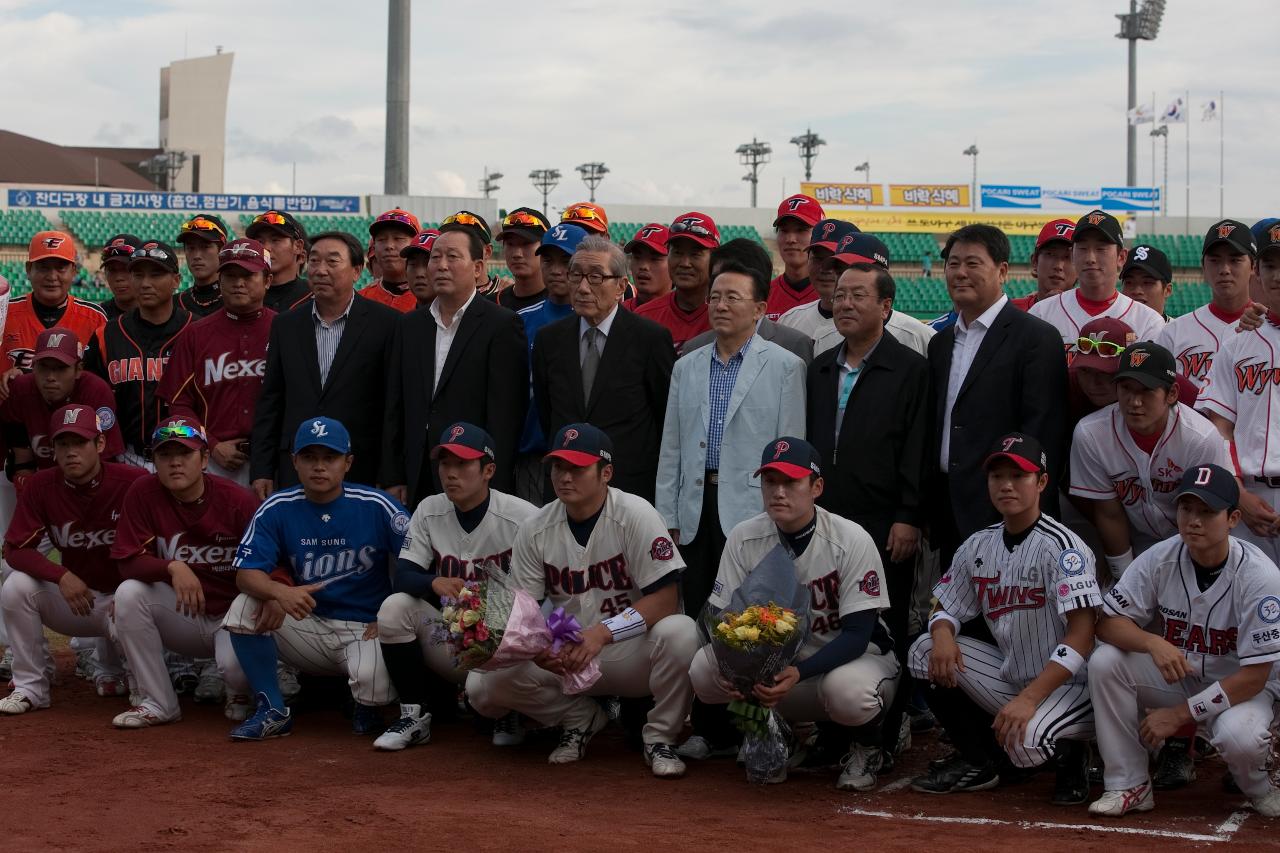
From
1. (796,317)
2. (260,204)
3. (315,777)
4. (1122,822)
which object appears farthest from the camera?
(260,204)

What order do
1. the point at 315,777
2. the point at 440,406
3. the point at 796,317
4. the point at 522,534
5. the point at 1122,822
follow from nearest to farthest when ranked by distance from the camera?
the point at 1122,822
the point at 315,777
the point at 522,534
the point at 440,406
the point at 796,317

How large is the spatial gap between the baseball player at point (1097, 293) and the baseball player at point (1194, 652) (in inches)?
67.0

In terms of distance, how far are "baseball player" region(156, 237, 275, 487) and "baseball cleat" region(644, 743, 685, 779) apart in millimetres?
3139

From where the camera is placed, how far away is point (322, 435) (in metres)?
7.07

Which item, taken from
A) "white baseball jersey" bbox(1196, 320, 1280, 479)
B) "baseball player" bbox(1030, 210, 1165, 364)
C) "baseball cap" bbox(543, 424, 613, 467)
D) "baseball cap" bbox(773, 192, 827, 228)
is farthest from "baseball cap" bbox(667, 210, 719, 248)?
"white baseball jersey" bbox(1196, 320, 1280, 479)

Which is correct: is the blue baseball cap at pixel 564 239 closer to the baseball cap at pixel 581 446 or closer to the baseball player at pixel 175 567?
the baseball cap at pixel 581 446

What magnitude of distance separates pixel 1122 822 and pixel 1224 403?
7.01ft

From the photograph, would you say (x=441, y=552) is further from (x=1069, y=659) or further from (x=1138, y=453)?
(x=1138, y=453)

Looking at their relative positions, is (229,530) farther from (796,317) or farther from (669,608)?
(796,317)

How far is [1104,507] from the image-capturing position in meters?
6.38

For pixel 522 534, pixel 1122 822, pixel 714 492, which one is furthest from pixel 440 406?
pixel 1122 822

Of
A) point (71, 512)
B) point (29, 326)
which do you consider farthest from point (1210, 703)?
point (29, 326)

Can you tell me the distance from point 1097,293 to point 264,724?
4.94 m

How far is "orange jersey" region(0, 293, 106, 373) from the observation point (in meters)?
8.79
